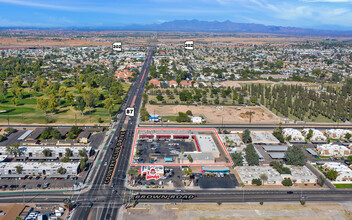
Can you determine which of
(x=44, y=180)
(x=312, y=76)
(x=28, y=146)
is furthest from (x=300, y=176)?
(x=312, y=76)

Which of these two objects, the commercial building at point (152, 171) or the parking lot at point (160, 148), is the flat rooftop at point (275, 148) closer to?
the parking lot at point (160, 148)

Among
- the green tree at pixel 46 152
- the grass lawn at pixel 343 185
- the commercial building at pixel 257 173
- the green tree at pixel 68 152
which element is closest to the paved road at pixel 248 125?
the green tree at pixel 68 152

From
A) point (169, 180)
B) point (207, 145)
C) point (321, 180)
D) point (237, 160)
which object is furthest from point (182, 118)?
point (321, 180)

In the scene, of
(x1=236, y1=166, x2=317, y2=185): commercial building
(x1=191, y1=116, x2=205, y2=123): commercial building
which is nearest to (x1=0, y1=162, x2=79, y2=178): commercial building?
(x1=236, y1=166, x2=317, y2=185): commercial building

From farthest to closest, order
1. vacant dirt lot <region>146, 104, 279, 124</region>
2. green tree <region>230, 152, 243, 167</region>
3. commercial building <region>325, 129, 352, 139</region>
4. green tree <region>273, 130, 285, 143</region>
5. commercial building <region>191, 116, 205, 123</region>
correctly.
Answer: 1. vacant dirt lot <region>146, 104, 279, 124</region>
2. commercial building <region>191, 116, 205, 123</region>
3. commercial building <region>325, 129, 352, 139</region>
4. green tree <region>273, 130, 285, 143</region>
5. green tree <region>230, 152, 243, 167</region>

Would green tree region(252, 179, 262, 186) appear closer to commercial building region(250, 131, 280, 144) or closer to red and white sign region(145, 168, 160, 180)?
red and white sign region(145, 168, 160, 180)

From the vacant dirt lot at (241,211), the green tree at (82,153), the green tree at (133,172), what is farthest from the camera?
the green tree at (82,153)

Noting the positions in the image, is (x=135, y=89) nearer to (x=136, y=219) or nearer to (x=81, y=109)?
(x=81, y=109)
